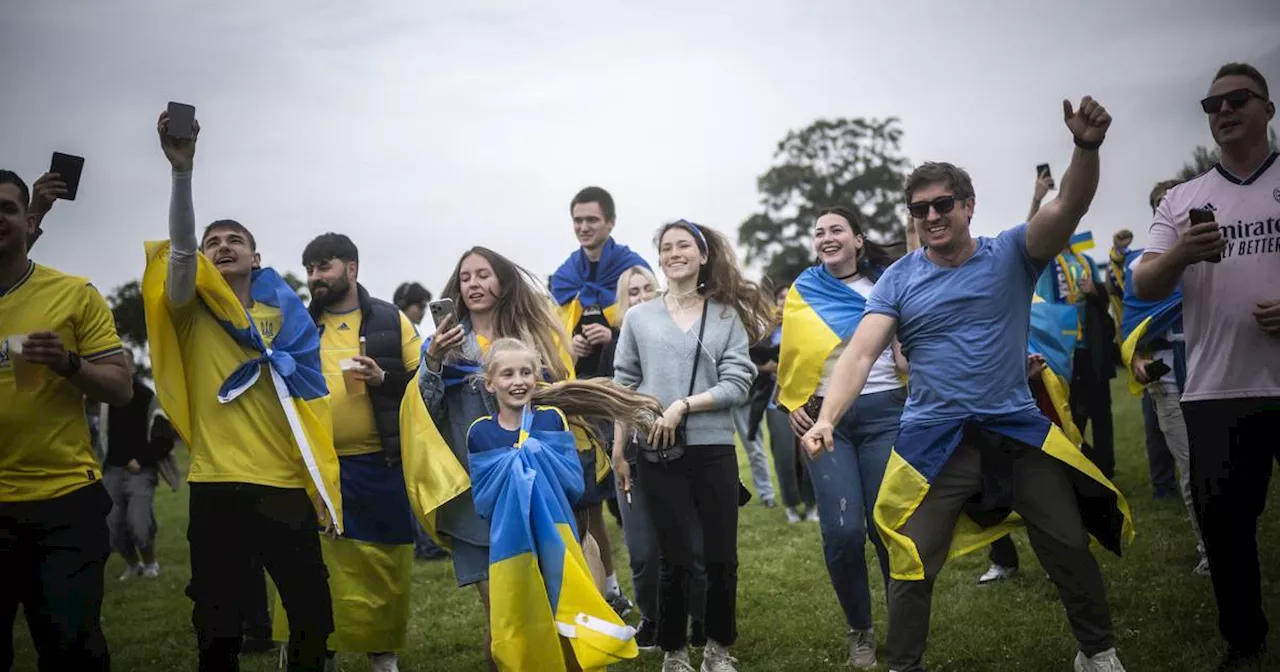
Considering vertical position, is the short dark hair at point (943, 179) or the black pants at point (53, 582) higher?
the short dark hair at point (943, 179)

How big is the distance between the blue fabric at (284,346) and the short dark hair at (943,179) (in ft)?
10.0

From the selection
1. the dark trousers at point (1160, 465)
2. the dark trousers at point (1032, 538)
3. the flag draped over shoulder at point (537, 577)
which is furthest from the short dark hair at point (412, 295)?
the dark trousers at point (1032, 538)

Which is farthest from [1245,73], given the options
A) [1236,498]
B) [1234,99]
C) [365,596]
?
[365,596]

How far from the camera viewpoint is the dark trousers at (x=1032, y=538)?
4066 millimetres

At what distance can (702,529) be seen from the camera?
5238 mm

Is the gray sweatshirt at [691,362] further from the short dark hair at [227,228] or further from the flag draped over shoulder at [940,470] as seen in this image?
the short dark hair at [227,228]

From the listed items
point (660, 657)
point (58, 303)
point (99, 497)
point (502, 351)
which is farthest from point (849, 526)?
point (58, 303)

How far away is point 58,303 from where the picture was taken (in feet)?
14.4

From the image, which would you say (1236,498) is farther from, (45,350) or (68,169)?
(68,169)

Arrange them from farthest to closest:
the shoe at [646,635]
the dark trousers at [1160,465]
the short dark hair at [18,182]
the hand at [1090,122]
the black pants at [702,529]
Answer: the dark trousers at [1160,465], the shoe at [646,635], the black pants at [702,529], the short dark hair at [18,182], the hand at [1090,122]

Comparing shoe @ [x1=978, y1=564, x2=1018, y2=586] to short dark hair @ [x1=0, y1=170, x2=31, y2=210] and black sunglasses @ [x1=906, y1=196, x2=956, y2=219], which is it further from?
short dark hair @ [x1=0, y1=170, x2=31, y2=210]

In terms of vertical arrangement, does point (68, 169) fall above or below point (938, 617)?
above

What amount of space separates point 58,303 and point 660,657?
12.2ft

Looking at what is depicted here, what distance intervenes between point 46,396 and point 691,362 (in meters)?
3.16
